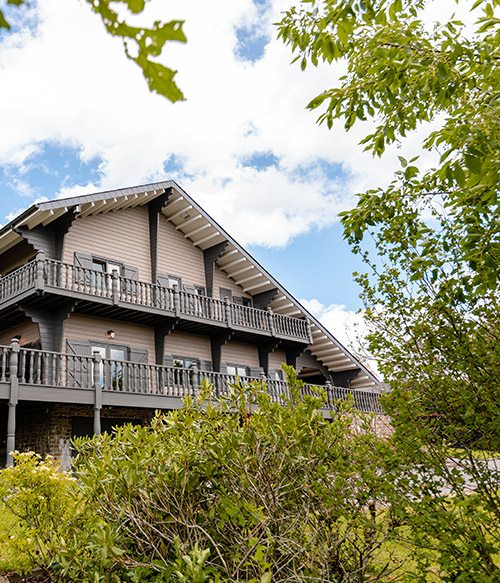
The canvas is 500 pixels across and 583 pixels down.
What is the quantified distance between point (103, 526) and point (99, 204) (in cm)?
1590

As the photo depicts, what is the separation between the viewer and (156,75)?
0.71 metres

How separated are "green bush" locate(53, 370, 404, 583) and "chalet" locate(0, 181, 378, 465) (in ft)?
35.1

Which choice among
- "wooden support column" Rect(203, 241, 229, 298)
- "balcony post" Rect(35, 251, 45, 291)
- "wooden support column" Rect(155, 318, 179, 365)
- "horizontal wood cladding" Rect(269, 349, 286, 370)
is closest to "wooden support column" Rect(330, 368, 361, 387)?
"horizontal wood cladding" Rect(269, 349, 286, 370)

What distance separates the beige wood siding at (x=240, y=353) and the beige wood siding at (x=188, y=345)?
1011 millimetres

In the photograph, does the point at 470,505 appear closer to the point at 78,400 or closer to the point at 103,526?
the point at 103,526

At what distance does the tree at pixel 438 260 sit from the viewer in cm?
316

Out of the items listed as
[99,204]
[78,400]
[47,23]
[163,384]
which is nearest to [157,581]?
[47,23]

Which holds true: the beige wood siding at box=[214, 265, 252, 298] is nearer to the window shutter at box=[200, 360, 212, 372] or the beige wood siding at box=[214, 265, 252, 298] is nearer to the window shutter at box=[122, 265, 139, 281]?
the window shutter at box=[200, 360, 212, 372]

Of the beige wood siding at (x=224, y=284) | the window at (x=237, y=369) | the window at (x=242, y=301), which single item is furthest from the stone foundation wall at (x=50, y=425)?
the window at (x=242, y=301)

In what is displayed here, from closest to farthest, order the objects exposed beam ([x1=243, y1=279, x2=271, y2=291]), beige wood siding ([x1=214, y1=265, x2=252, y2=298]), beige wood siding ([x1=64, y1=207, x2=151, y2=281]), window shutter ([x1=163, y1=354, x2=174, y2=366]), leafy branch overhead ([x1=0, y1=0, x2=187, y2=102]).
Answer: leafy branch overhead ([x1=0, y1=0, x2=187, y2=102]) → beige wood siding ([x1=64, y1=207, x2=151, y2=281]) → window shutter ([x1=163, y1=354, x2=174, y2=366]) → beige wood siding ([x1=214, y1=265, x2=252, y2=298]) → exposed beam ([x1=243, y1=279, x2=271, y2=291])

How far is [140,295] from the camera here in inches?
688

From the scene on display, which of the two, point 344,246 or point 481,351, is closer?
point 481,351

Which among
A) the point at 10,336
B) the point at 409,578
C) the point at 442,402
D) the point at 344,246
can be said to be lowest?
the point at 409,578

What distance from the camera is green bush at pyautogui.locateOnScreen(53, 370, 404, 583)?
3574 millimetres
